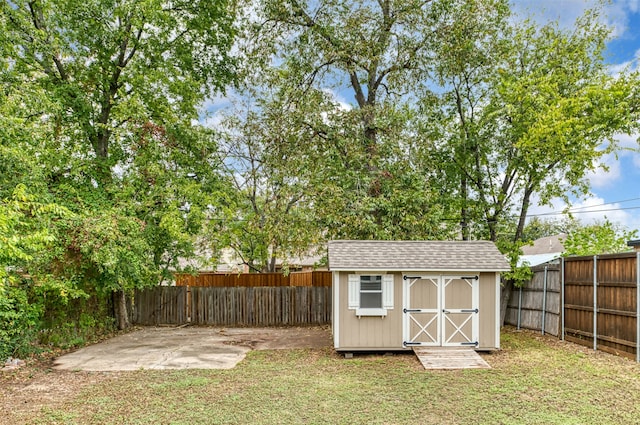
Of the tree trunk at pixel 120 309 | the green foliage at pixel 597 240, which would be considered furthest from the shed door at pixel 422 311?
the tree trunk at pixel 120 309

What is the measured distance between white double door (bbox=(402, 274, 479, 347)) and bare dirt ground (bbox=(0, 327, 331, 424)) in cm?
229

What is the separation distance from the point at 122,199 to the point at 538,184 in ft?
37.0

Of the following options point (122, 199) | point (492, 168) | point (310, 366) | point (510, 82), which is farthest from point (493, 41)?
point (122, 199)

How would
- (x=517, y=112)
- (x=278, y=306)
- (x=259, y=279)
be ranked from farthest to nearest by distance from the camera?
(x=259, y=279)
(x=278, y=306)
(x=517, y=112)

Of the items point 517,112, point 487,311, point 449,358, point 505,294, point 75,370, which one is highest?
point 517,112

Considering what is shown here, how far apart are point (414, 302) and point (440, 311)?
566mm

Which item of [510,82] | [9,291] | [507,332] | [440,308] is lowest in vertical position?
[507,332]

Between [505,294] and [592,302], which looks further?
[505,294]

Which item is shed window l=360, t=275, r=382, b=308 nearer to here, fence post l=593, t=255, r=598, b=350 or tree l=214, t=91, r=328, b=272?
tree l=214, t=91, r=328, b=272

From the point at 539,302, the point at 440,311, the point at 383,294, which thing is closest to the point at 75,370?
the point at 383,294

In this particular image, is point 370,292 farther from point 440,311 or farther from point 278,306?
point 278,306

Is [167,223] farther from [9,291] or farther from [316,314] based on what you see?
[316,314]

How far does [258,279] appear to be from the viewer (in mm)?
15711

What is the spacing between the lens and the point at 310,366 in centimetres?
811
